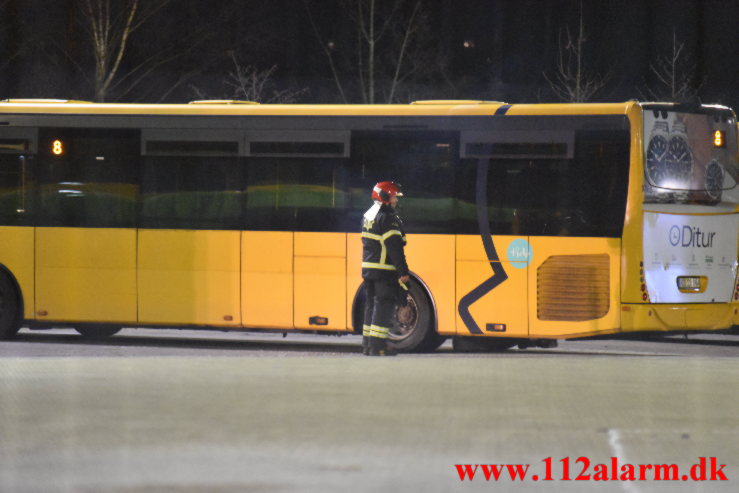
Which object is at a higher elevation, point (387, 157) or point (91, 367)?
point (387, 157)

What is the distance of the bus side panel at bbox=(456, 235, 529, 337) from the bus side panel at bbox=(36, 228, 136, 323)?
4084 mm

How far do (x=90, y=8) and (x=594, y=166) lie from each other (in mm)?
23354

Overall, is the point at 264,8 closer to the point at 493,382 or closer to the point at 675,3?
the point at 675,3

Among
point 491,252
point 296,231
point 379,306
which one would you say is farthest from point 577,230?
point 296,231

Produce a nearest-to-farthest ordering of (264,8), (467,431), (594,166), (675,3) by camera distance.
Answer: (467,431), (594,166), (264,8), (675,3)

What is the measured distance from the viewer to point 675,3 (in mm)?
43156

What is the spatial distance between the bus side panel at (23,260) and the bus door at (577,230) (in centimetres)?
622

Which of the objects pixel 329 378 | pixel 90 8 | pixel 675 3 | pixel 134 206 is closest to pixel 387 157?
pixel 134 206

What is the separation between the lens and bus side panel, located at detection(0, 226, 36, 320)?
17.7 meters

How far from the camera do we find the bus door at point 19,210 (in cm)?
1773

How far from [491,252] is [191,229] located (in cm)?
369

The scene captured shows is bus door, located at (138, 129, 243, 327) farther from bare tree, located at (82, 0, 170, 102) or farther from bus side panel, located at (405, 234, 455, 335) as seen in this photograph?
bare tree, located at (82, 0, 170, 102)

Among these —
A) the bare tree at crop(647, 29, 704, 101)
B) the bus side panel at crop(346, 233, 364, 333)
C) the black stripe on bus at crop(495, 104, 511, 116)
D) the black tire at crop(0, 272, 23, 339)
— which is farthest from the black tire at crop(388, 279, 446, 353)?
the bare tree at crop(647, 29, 704, 101)

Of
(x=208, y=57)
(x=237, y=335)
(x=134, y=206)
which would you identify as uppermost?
(x=208, y=57)
